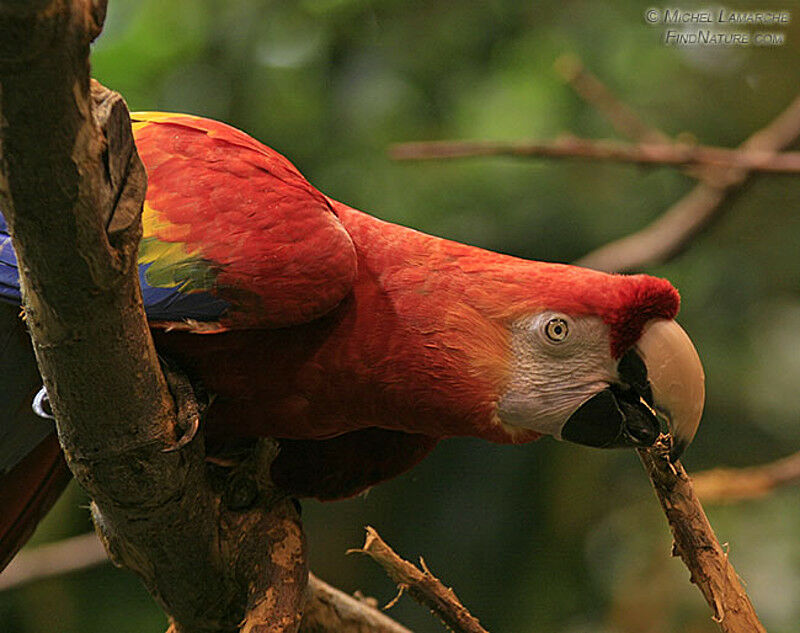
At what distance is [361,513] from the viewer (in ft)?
7.13

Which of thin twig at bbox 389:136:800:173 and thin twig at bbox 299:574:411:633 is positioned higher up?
thin twig at bbox 389:136:800:173

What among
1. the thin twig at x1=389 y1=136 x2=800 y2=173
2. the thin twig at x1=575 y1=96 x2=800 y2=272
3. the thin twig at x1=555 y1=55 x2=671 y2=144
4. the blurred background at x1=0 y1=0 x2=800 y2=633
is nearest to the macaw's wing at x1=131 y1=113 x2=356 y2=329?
the thin twig at x1=389 y1=136 x2=800 y2=173

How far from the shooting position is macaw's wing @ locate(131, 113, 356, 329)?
0.91 m

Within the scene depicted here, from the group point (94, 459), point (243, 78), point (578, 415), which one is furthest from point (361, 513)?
point (94, 459)

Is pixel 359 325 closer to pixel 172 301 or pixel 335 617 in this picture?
pixel 172 301

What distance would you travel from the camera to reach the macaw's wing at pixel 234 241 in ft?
2.98

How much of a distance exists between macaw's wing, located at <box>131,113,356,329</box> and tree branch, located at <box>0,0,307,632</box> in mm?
102

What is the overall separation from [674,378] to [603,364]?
0.08 meters

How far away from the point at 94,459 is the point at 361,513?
1.42 meters

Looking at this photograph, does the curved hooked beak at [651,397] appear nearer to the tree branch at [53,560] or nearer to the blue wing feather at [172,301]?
the blue wing feather at [172,301]

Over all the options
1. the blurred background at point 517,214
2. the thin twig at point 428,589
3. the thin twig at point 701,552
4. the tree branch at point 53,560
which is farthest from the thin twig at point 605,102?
the tree branch at point 53,560

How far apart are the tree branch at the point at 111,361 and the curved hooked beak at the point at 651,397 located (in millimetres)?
385

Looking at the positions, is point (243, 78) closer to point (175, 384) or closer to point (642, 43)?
point (642, 43)

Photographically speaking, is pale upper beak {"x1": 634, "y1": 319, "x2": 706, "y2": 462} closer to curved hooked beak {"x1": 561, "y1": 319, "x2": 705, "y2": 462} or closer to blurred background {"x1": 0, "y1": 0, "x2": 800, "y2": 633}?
curved hooked beak {"x1": 561, "y1": 319, "x2": 705, "y2": 462}
